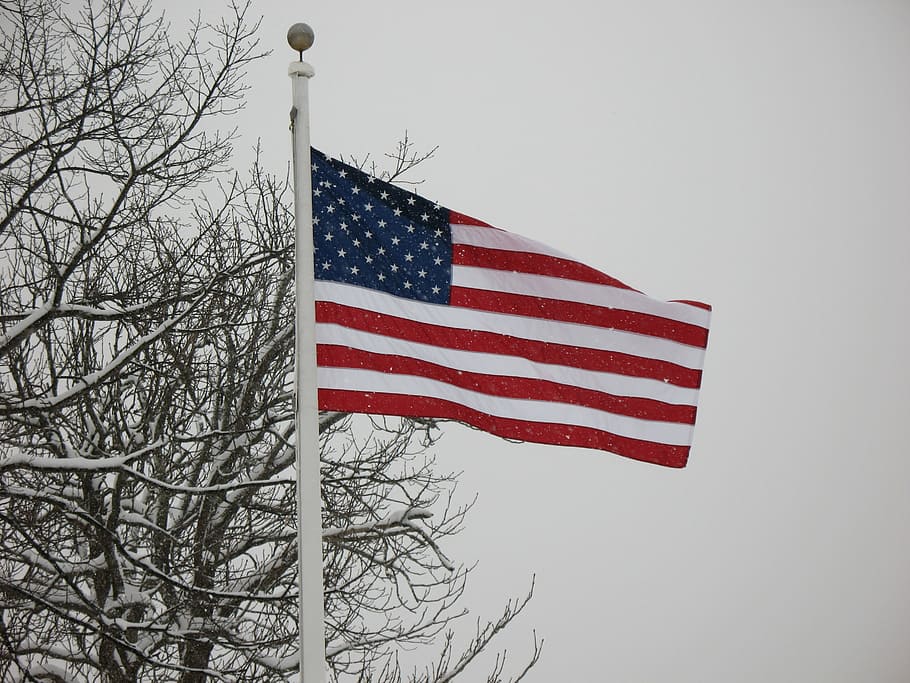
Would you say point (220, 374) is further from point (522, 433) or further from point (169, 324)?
point (522, 433)

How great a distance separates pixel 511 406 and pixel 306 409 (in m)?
1.26

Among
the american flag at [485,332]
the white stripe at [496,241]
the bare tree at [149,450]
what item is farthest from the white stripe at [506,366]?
the bare tree at [149,450]

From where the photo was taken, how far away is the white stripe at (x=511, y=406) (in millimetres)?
5383

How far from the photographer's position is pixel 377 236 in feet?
18.7

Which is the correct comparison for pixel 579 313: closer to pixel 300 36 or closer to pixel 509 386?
pixel 509 386

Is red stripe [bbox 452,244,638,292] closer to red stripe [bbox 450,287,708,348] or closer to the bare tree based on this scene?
red stripe [bbox 450,287,708,348]

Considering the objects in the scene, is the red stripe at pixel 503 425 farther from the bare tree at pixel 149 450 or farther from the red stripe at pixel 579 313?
the bare tree at pixel 149 450

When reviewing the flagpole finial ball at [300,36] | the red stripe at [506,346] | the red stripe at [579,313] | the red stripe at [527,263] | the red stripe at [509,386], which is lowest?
the red stripe at [509,386]

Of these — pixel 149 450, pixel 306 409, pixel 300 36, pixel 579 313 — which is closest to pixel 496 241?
pixel 579 313

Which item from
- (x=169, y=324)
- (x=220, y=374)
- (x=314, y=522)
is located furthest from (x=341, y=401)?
(x=220, y=374)

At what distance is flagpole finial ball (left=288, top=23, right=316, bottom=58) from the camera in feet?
17.6

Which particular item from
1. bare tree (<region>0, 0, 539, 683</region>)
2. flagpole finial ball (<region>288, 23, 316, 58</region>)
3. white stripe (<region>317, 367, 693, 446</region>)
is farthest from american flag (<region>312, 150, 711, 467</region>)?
bare tree (<region>0, 0, 539, 683</region>)

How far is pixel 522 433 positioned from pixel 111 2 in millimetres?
6490

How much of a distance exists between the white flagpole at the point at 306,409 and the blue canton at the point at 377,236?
0.70ft
